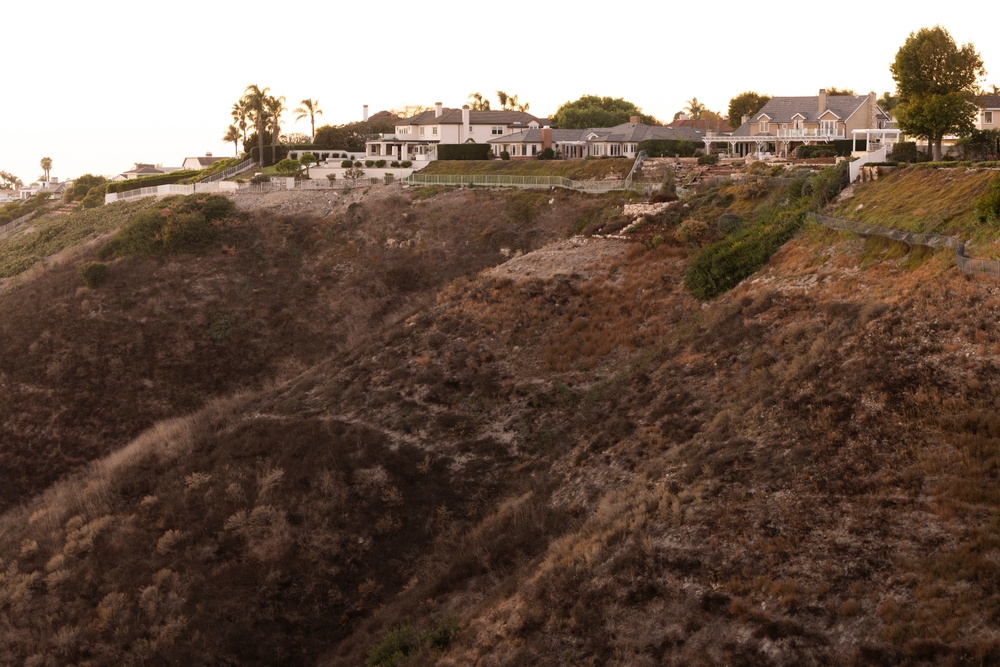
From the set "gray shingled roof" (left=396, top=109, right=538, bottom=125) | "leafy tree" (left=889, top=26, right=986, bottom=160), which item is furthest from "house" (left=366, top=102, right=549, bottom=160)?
"leafy tree" (left=889, top=26, right=986, bottom=160)

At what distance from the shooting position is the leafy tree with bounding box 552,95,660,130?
354ft

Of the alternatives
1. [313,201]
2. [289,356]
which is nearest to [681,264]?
[289,356]

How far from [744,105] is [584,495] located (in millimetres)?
75567

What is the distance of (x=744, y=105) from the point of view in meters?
91.8

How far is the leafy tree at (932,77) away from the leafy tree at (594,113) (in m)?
56.0

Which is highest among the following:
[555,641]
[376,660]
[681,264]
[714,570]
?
[681,264]

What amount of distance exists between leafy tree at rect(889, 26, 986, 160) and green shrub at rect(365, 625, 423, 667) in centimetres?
3776

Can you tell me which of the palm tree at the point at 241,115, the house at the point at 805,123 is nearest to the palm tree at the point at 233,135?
the palm tree at the point at 241,115

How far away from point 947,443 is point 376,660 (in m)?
14.6

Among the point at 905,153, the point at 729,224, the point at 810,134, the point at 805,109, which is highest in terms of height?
the point at 805,109

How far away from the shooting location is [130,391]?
4659 cm

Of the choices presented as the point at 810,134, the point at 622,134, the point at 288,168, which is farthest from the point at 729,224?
the point at 288,168

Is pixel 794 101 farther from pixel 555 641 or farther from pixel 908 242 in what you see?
pixel 555 641

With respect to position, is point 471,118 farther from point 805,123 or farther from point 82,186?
point 82,186
